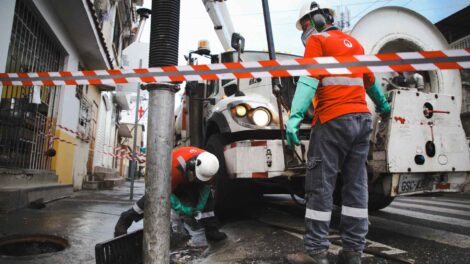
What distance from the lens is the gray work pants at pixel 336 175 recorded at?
6.91 feet

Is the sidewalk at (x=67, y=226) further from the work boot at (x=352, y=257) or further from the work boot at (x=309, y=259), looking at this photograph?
the work boot at (x=352, y=257)

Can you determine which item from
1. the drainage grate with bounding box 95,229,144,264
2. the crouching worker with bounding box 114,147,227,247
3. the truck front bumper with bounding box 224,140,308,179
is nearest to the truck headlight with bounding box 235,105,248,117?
the truck front bumper with bounding box 224,140,308,179

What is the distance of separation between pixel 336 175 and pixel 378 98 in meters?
0.98

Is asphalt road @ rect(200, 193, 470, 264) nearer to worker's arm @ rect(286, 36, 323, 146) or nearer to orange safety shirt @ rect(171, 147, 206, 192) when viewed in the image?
orange safety shirt @ rect(171, 147, 206, 192)

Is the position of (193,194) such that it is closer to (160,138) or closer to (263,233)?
(263,233)

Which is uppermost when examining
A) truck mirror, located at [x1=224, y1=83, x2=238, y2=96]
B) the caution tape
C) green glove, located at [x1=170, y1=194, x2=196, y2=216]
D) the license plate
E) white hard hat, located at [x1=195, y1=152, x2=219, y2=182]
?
truck mirror, located at [x1=224, y1=83, x2=238, y2=96]

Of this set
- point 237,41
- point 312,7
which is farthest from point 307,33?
point 237,41

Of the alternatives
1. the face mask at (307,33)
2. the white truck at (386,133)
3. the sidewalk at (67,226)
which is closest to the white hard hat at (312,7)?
the face mask at (307,33)

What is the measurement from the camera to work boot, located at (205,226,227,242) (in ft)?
10.6

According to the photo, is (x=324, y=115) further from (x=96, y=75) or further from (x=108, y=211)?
(x=108, y=211)

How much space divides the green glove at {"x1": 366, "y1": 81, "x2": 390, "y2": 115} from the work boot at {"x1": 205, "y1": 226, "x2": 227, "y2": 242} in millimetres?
1854

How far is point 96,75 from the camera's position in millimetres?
2354

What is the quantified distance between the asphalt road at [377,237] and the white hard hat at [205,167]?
0.65m

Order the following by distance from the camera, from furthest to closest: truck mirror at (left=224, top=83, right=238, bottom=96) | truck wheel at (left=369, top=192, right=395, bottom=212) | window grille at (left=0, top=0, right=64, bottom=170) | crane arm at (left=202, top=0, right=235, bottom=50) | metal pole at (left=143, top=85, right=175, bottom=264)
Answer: crane arm at (left=202, top=0, right=235, bottom=50) < window grille at (left=0, top=0, right=64, bottom=170) < truck mirror at (left=224, top=83, right=238, bottom=96) < truck wheel at (left=369, top=192, right=395, bottom=212) < metal pole at (left=143, top=85, right=175, bottom=264)
